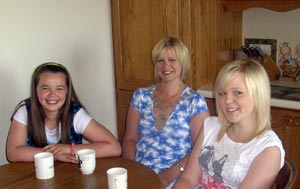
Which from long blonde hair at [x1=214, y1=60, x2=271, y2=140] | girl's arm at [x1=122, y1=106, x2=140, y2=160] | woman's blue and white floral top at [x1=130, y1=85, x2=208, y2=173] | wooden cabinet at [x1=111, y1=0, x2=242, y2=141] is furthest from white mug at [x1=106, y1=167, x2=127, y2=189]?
wooden cabinet at [x1=111, y1=0, x2=242, y2=141]

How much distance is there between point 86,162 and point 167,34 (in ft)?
4.82

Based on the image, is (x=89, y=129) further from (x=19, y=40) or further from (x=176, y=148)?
(x=19, y=40)

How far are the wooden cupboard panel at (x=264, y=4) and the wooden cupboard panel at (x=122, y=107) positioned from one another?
3.02ft

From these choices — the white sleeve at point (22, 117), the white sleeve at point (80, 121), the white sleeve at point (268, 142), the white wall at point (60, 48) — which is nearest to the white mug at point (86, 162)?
the white sleeve at point (80, 121)

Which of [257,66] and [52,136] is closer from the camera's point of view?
[257,66]

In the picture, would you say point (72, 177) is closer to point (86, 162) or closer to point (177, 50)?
point (86, 162)

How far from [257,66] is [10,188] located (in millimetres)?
992

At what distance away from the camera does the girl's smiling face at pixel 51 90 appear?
209 centimetres

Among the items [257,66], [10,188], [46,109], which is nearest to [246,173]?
[257,66]

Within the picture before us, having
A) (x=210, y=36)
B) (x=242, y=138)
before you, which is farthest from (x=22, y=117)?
(x=210, y=36)

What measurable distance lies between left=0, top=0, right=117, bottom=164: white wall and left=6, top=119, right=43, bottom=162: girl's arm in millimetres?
642

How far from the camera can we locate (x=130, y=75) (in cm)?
323

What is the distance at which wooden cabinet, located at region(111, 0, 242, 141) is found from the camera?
2900mm

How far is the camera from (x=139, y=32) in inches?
122
